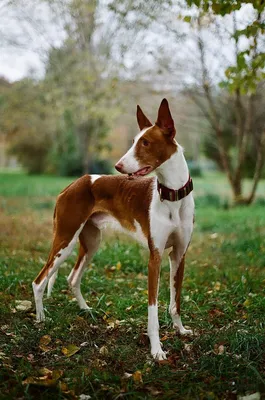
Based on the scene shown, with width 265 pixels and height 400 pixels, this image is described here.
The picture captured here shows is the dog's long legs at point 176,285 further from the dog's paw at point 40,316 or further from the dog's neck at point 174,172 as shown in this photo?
the dog's paw at point 40,316

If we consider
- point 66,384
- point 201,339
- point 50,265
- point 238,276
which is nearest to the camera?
point 66,384

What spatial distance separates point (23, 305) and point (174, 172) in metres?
2.07

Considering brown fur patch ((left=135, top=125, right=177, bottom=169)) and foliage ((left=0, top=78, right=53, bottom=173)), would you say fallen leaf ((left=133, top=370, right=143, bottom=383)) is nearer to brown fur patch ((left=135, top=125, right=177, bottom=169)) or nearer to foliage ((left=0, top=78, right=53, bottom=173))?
brown fur patch ((left=135, top=125, right=177, bottom=169))

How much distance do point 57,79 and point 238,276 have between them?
14.8 meters

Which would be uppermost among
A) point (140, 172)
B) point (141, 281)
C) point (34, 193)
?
point (140, 172)

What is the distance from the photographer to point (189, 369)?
3514 mm

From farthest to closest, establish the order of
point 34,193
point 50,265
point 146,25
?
1. point 34,193
2. point 146,25
3. point 50,265

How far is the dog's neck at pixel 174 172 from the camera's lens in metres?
3.86

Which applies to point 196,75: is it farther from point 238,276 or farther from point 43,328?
point 43,328

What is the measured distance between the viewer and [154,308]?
12.9 feet

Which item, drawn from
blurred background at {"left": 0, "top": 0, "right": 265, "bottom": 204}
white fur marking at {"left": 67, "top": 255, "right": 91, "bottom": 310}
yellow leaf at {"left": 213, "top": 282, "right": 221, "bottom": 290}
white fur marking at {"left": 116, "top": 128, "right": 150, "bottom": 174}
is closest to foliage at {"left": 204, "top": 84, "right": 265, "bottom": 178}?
blurred background at {"left": 0, "top": 0, "right": 265, "bottom": 204}

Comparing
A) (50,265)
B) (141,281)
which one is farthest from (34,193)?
(50,265)

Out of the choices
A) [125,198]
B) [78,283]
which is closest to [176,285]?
[125,198]

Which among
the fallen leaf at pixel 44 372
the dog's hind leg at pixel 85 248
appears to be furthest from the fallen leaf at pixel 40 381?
the dog's hind leg at pixel 85 248
